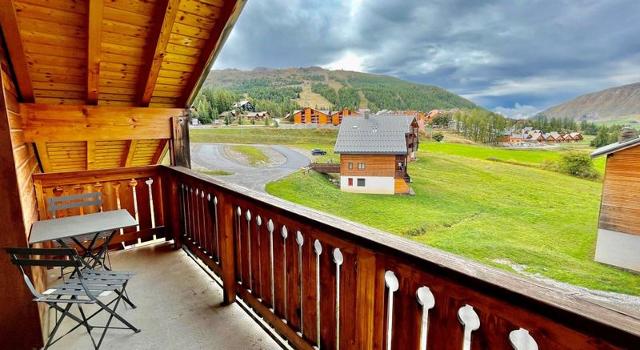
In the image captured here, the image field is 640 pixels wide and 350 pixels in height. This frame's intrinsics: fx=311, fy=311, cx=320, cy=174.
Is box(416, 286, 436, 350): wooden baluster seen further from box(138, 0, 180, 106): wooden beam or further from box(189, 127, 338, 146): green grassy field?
box(189, 127, 338, 146): green grassy field

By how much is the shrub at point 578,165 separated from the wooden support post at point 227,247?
362 centimetres

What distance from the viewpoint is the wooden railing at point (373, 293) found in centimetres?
75

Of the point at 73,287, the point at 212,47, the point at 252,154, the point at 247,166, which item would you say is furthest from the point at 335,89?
the point at 73,287

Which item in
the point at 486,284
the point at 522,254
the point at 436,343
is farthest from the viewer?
the point at 522,254

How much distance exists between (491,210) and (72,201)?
7.16 m

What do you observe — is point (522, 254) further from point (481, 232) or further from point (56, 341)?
point (56, 341)

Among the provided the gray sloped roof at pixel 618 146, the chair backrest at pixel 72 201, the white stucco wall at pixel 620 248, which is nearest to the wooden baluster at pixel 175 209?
the chair backrest at pixel 72 201

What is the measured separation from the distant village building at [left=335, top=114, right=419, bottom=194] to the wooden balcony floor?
10.2 feet

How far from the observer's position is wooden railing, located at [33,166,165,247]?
3170 mm

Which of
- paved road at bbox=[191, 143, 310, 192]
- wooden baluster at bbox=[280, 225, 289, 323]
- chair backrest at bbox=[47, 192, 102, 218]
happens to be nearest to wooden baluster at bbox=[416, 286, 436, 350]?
wooden baluster at bbox=[280, 225, 289, 323]

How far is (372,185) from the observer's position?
6.42 meters

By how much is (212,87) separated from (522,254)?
19.1 ft

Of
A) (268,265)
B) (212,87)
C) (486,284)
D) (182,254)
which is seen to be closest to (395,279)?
(486,284)

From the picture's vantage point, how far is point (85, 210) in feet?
11.2
